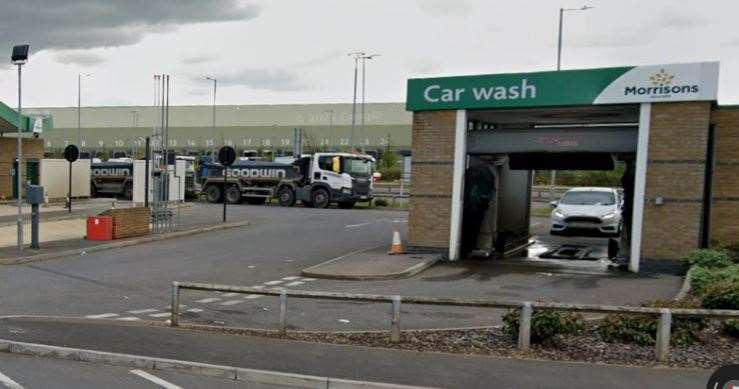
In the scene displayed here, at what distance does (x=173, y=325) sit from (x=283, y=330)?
1.69 m

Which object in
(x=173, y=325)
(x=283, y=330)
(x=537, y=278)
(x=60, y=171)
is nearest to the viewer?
(x=283, y=330)

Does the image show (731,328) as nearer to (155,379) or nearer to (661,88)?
(155,379)

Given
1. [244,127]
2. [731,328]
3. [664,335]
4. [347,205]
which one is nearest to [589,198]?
[731,328]

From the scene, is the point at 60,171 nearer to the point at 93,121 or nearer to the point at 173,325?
the point at 173,325

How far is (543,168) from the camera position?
18.2 m

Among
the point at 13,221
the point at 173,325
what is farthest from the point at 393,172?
the point at 173,325

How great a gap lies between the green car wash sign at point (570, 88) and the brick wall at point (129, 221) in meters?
10.1

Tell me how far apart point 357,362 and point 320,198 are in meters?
28.7

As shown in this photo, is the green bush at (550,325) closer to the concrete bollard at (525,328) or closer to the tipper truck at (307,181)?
the concrete bollard at (525,328)

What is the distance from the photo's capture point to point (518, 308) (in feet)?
27.1

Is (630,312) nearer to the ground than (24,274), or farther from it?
farther from it

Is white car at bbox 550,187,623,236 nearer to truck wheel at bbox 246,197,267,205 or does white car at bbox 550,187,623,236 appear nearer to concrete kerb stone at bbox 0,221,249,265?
concrete kerb stone at bbox 0,221,249,265

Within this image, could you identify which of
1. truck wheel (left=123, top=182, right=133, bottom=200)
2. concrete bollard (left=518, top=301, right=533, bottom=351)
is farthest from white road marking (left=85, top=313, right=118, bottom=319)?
truck wheel (left=123, top=182, right=133, bottom=200)

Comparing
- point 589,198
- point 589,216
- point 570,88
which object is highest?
point 570,88
